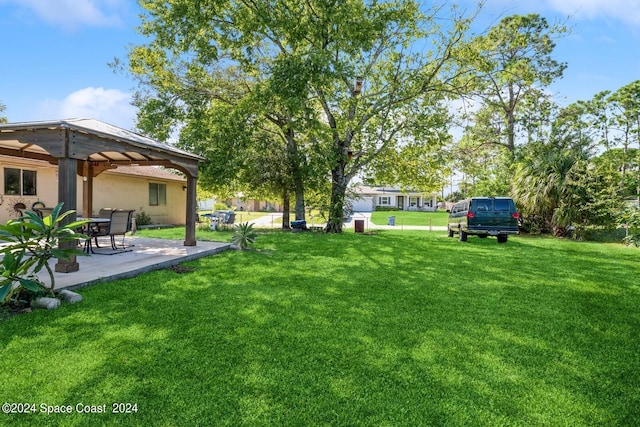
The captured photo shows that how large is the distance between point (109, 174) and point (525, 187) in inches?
815

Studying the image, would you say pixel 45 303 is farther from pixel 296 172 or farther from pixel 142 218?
pixel 142 218

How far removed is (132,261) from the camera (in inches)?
297

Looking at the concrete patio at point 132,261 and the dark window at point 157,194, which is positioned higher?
the dark window at point 157,194

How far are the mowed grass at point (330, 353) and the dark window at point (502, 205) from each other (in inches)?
276

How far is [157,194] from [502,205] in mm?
17466

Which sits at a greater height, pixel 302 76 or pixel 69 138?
pixel 302 76

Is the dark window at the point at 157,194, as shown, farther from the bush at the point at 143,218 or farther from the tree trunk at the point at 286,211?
the tree trunk at the point at 286,211

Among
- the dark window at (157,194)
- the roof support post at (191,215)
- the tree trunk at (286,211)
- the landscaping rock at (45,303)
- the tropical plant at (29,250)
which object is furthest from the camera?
the tree trunk at (286,211)

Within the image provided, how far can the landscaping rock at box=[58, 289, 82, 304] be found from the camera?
4950 millimetres

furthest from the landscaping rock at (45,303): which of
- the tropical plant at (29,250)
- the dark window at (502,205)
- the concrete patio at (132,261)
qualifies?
the dark window at (502,205)

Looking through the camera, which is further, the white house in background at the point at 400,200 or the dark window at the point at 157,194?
the white house in background at the point at 400,200

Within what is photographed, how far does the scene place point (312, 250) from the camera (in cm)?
1086

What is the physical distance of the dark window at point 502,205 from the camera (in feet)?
44.8

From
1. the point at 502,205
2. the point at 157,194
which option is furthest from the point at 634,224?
the point at 157,194
